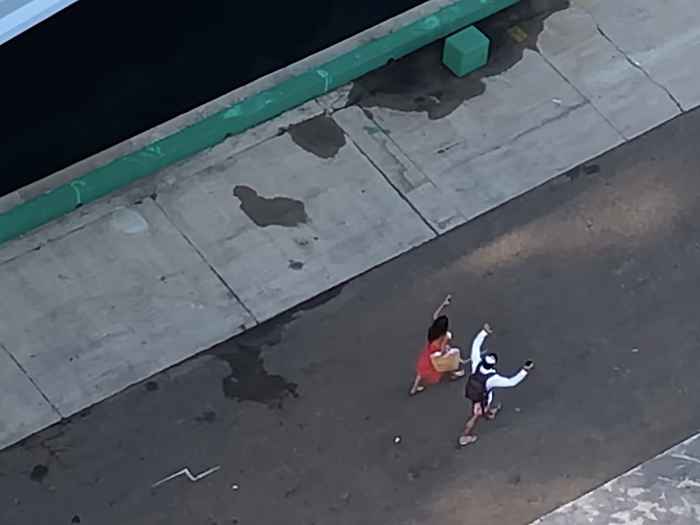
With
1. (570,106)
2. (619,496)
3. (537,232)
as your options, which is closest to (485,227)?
(537,232)

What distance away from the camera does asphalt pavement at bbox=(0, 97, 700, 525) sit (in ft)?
52.9

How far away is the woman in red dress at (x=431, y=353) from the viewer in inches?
640

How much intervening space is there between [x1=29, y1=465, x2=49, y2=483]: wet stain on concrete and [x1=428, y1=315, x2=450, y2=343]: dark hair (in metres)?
3.40

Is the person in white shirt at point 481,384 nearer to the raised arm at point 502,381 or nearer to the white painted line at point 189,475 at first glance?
the raised arm at point 502,381

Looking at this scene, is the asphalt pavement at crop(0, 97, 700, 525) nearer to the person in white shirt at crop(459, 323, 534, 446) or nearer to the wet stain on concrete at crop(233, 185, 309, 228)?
the person in white shirt at crop(459, 323, 534, 446)

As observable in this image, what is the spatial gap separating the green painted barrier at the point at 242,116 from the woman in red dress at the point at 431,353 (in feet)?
9.82

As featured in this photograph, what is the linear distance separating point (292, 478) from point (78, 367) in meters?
2.19

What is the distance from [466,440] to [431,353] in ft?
2.61

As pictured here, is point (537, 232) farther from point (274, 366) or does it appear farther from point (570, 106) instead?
point (274, 366)

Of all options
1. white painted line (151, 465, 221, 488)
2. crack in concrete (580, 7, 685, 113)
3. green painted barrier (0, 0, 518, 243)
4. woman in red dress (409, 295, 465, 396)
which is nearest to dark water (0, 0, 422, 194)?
green painted barrier (0, 0, 518, 243)

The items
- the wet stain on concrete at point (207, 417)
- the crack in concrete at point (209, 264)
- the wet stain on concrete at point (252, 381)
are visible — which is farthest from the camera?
the crack in concrete at point (209, 264)

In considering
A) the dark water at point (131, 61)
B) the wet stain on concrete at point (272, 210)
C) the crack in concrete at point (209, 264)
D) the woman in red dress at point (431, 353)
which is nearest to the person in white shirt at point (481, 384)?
the woman in red dress at point (431, 353)

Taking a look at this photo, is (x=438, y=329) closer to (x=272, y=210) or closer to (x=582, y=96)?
(x=272, y=210)

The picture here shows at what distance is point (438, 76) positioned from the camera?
63.3 ft
